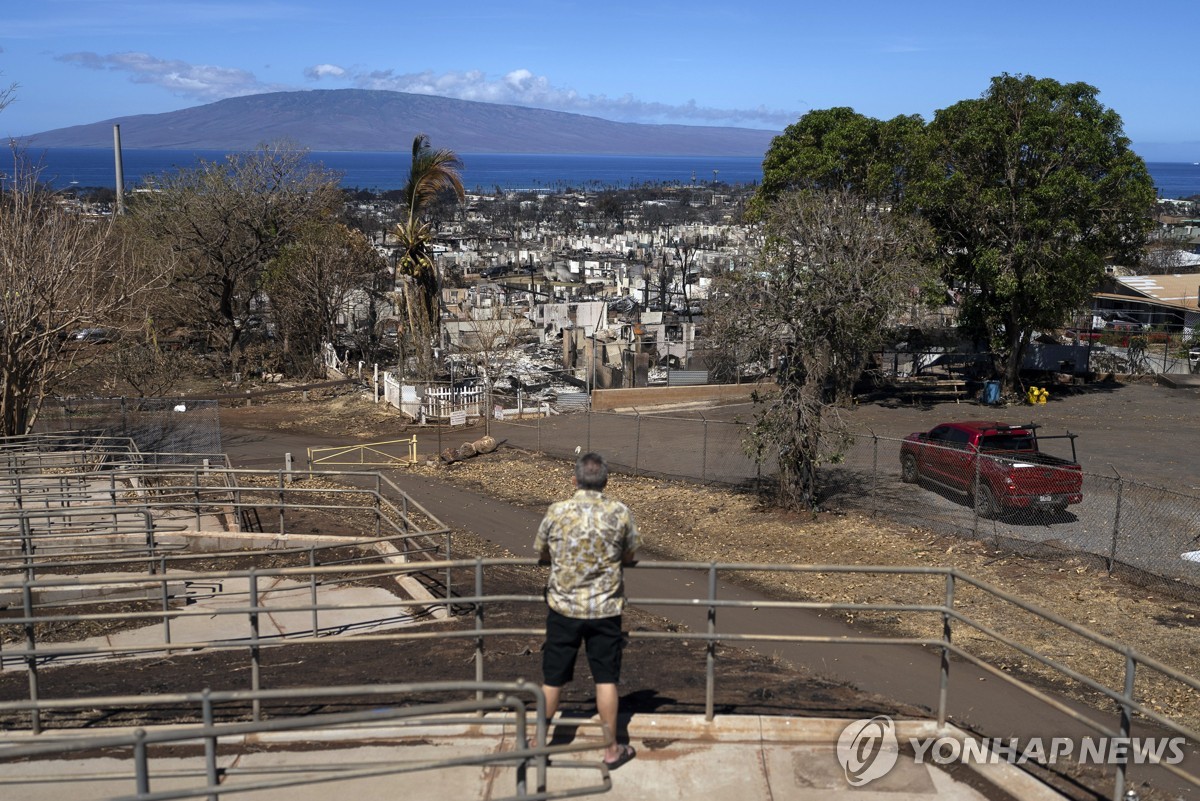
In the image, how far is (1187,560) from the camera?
14992 mm

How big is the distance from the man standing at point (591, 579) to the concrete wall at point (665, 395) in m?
29.5

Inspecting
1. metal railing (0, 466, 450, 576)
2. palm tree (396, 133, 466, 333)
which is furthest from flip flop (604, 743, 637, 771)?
palm tree (396, 133, 466, 333)

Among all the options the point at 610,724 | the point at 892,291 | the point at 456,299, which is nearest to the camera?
the point at 610,724

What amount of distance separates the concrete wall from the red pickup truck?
15.2m

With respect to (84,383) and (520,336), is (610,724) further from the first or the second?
(520,336)

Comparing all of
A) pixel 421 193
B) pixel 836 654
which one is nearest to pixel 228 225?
pixel 421 193

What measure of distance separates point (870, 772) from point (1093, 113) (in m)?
33.5

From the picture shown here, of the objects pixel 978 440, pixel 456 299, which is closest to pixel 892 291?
pixel 978 440

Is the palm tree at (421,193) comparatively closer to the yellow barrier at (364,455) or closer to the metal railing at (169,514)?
the yellow barrier at (364,455)

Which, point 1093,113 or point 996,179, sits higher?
point 1093,113

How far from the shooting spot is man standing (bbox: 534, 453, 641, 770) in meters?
5.89

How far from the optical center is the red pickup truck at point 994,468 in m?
17.3

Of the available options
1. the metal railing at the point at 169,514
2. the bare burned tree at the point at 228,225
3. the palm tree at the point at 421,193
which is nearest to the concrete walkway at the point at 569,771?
the metal railing at the point at 169,514

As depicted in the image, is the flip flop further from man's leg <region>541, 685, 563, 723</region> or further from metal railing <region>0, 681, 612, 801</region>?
man's leg <region>541, 685, 563, 723</region>
